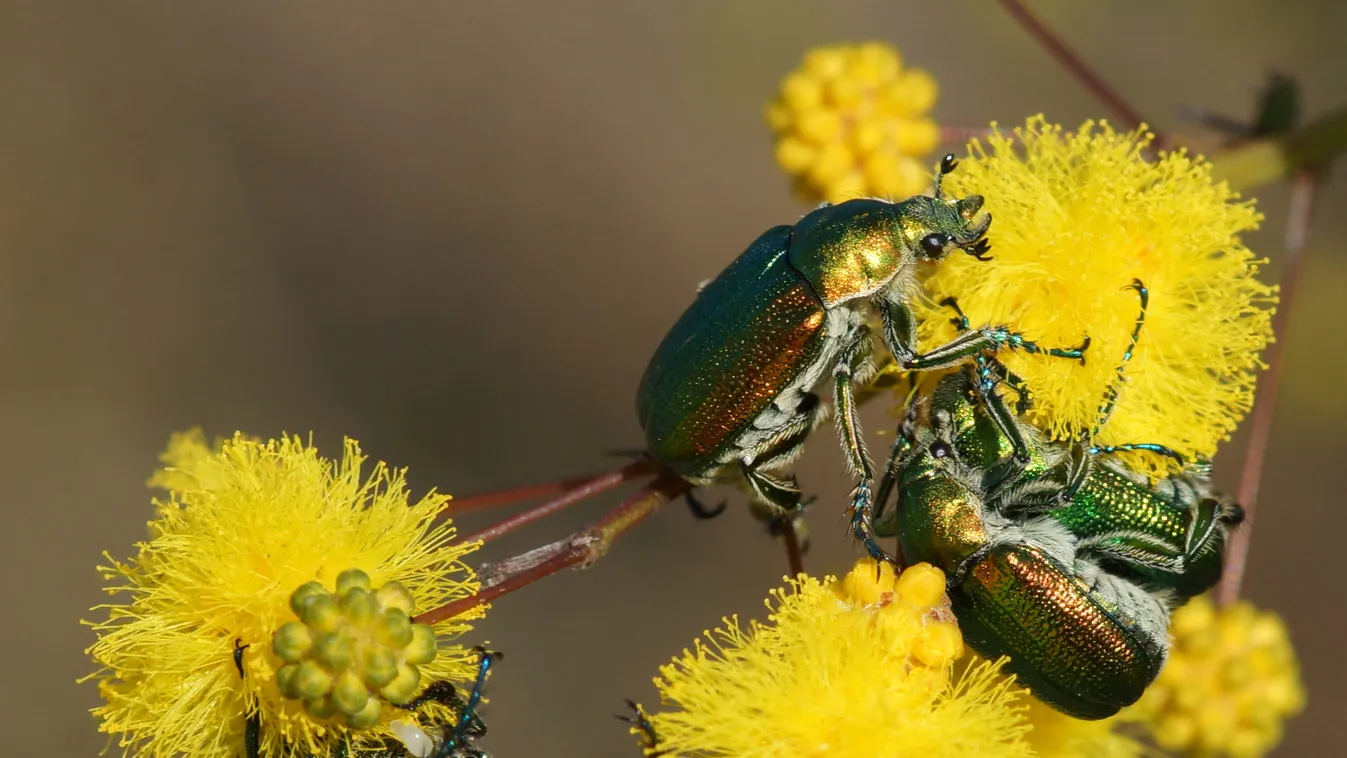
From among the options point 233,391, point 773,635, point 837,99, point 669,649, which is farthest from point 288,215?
point 773,635

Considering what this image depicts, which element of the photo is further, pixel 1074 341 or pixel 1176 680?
pixel 1176 680

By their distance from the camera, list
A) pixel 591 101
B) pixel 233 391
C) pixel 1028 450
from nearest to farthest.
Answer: pixel 1028 450 → pixel 233 391 → pixel 591 101

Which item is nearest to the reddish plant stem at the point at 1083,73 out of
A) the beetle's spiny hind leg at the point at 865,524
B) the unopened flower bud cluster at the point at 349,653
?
the beetle's spiny hind leg at the point at 865,524

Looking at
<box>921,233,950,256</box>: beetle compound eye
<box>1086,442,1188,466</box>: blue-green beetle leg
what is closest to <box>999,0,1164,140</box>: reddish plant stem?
<box>921,233,950,256</box>: beetle compound eye

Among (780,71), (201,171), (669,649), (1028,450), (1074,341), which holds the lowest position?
(669,649)

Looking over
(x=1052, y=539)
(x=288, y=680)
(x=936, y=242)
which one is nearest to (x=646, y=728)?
(x=288, y=680)

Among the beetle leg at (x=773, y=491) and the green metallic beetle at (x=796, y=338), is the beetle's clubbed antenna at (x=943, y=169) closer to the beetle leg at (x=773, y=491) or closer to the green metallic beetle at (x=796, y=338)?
the green metallic beetle at (x=796, y=338)

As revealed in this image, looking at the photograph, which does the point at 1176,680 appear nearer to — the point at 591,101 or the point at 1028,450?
the point at 1028,450
